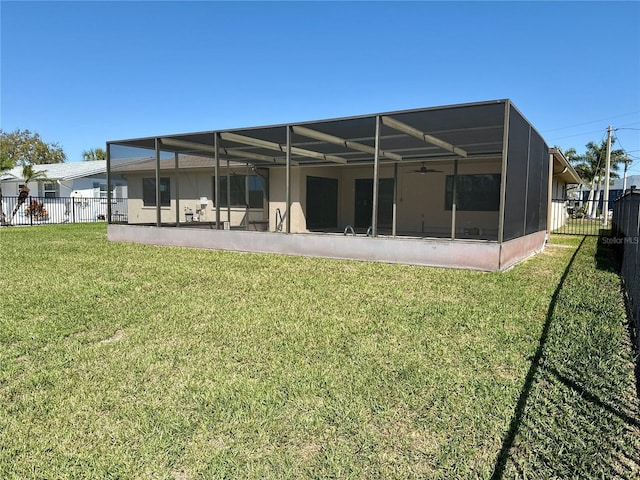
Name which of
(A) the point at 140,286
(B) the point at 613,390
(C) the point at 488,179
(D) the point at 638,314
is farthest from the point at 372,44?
(B) the point at 613,390

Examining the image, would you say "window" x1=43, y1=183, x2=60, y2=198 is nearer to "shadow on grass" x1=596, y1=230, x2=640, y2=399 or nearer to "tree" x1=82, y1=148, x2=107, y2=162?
"shadow on grass" x1=596, y1=230, x2=640, y2=399

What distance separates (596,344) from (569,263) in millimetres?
5035

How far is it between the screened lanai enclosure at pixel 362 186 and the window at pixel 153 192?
47 mm

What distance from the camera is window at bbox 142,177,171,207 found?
16984 mm

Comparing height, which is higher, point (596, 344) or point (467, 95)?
point (467, 95)

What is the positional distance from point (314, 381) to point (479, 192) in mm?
11995

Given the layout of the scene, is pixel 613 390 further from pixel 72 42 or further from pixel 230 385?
pixel 72 42

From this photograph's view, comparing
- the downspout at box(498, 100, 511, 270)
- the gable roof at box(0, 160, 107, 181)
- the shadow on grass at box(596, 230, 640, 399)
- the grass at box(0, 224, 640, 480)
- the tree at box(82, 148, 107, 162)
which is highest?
the tree at box(82, 148, 107, 162)

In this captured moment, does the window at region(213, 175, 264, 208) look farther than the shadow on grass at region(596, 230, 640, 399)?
Yes

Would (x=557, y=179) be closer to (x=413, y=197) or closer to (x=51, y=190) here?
(x=413, y=197)

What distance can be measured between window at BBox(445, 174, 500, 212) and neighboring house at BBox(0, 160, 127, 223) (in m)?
16.6

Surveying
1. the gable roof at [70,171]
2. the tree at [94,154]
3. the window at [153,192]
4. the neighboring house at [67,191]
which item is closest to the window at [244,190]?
the window at [153,192]

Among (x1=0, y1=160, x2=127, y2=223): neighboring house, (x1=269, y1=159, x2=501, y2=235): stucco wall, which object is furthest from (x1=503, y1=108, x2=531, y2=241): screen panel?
(x1=0, y1=160, x2=127, y2=223): neighboring house

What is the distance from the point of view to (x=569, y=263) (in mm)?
7922
